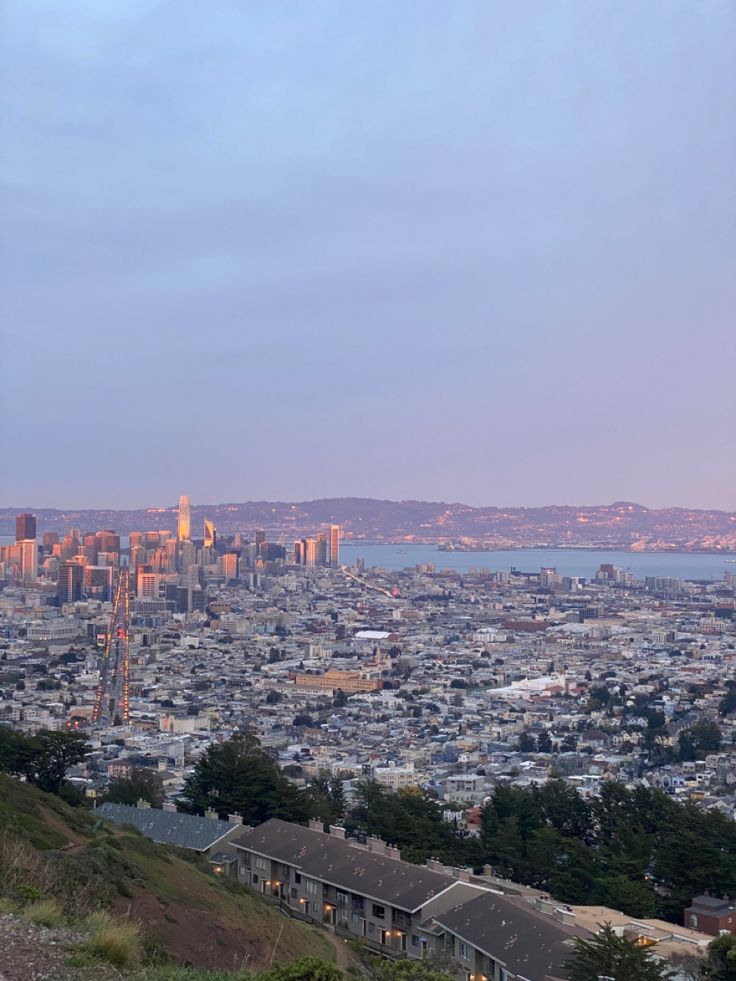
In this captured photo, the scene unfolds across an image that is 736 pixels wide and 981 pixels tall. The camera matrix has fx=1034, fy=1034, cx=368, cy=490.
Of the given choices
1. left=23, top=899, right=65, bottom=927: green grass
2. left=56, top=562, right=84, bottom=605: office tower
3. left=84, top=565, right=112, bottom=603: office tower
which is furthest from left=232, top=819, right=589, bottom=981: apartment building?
left=84, top=565, right=112, bottom=603: office tower

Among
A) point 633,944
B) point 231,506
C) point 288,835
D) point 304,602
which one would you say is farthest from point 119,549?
point 633,944

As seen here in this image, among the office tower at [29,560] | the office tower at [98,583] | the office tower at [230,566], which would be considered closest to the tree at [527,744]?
the office tower at [98,583]

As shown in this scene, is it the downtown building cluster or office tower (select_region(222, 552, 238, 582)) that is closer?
the downtown building cluster

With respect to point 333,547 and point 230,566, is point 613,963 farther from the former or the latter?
point 333,547

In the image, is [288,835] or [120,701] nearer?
[288,835]

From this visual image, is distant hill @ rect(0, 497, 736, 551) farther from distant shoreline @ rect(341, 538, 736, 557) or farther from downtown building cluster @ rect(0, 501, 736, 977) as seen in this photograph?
downtown building cluster @ rect(0, 501, 736, 977)

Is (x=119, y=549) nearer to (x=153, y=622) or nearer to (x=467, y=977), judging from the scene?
(x=153, y=622)

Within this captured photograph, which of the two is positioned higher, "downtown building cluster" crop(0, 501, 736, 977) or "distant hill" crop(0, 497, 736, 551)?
"distant hill" crop(0, 497, 736, 551)
